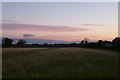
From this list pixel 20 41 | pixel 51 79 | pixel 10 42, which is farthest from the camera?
pixel 20 41

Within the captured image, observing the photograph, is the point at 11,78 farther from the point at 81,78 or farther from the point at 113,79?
the point at 113,79

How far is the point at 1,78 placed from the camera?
11.7 m

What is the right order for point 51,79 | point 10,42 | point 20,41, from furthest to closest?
point 20,41 < point 10,42 < point 51,79

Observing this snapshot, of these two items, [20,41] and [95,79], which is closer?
[95,79]

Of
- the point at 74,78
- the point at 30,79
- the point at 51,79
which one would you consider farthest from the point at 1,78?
the point at 74,78

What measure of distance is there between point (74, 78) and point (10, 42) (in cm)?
11282

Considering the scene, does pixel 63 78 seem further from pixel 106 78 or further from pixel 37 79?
pixel 106 78

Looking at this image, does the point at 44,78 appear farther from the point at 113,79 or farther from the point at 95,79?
the point at 113,79

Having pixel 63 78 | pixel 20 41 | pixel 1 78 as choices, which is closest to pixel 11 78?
pixel 1 78

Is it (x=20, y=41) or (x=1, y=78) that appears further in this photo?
(x=20, y=41)

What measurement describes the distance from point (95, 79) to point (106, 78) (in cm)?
66

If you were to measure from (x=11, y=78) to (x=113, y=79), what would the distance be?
484cm

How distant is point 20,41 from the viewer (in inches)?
5969

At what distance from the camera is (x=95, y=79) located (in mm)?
11141
